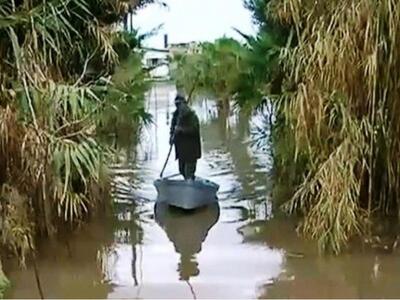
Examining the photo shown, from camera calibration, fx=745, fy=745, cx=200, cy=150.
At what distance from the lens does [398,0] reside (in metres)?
5.58

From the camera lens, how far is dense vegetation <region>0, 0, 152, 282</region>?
507 cm

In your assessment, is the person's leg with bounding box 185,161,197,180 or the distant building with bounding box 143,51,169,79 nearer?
the person's leg with bounding box 185,161,197,180

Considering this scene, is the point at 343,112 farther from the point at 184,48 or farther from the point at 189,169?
the point at 184,48

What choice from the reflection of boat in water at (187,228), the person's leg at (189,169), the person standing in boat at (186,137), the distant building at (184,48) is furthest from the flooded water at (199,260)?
the distant building at (184,48)

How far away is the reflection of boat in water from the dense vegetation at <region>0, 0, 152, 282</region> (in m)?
0.89

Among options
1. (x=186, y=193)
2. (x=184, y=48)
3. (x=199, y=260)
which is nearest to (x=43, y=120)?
(x=199, y=260)

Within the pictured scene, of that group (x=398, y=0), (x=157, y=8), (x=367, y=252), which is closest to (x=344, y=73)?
(x=398, y=0)

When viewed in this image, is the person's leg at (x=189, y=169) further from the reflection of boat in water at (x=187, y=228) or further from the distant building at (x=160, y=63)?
the distant building at (x=160, y=63)

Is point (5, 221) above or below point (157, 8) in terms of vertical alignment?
below

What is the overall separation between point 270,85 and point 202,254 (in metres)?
2.34

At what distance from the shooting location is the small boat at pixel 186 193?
7.43 m

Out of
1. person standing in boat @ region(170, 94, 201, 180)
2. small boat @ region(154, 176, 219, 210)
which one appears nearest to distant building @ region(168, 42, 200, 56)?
person standing in boat @ region(170, 94, 201, 180)

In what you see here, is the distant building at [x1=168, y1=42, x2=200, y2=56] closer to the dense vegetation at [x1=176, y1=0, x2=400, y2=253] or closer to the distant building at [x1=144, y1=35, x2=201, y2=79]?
the distant building at [x1=144, y1=35, x2=201, y2=79]

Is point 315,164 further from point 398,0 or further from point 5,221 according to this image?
point 5,221
